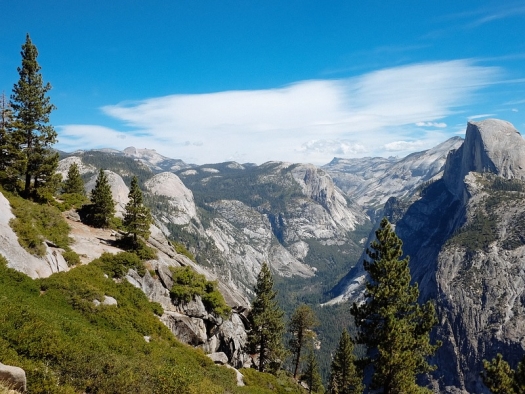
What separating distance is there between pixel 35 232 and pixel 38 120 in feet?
59.0

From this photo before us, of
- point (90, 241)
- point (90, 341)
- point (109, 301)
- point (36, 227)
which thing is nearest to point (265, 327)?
point (90, 241)

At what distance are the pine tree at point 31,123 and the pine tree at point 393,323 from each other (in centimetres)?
3830

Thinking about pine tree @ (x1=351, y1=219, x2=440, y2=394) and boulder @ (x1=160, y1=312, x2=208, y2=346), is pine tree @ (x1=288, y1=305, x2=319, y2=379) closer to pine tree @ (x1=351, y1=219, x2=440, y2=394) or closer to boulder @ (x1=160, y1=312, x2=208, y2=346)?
boulder @ (x1=160, y1=312, x2=208, y2=346)

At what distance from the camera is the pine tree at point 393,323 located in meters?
27.0

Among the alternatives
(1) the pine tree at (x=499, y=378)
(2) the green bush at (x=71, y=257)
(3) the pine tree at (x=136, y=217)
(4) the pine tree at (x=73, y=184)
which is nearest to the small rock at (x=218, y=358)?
(3) the pine tree at (x=136, y=217)

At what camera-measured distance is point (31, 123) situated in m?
38.9

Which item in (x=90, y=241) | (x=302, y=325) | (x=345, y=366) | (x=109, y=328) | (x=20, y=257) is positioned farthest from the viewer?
(x=345, y=366)

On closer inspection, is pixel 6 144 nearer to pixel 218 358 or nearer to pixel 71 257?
pixel 71 257

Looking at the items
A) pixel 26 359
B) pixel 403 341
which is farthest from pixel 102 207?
pixel 403 341

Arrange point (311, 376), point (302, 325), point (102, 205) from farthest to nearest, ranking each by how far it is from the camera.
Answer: point (311, 376) < point (302, 325) < point (102, 205)

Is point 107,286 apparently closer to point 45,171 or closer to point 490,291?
point 45,171

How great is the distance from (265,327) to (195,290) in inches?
594

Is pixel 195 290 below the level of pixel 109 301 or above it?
below

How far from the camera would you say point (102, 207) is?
44.4m
